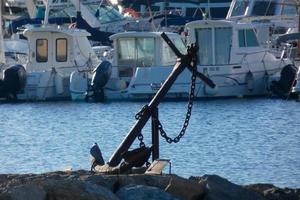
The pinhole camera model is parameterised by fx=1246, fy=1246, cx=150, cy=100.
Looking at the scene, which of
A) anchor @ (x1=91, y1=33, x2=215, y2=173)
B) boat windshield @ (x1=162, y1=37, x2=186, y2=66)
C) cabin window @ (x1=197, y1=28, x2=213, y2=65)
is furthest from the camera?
boat windshield @ (x1=162, y1=37, x2=186, y2=66)

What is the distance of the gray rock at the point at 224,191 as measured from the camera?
530 inches

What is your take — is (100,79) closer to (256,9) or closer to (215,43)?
(215,43)

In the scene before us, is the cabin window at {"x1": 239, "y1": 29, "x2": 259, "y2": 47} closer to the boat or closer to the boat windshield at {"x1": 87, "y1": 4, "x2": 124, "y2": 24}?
the boat

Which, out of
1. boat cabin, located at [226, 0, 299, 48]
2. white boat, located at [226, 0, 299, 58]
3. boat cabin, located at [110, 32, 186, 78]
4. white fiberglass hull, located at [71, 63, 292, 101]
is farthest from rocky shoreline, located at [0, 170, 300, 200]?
boat cabin, located at [226, 0, 299, 48]

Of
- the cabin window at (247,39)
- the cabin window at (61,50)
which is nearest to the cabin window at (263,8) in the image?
the cabin window at (61,50)

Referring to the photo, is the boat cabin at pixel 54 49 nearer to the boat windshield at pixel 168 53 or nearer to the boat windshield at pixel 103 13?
the boat windshield at pixel 168 53

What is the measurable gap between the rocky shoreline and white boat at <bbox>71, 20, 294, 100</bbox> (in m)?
20.6

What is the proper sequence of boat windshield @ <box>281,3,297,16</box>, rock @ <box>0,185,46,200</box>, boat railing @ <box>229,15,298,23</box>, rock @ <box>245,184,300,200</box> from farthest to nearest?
boat windshield @ <box>281,3,297,16</box> → boat railing @ <box>229,15,298,23</box> → rock @ <box>245,184,300,200</box> → rock @ <box>0,185,46,200</box>

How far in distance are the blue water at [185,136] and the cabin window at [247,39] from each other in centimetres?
195

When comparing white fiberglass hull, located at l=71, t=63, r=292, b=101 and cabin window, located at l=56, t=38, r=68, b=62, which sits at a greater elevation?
cabin window, located at l=56, t=38, r=68, b=62

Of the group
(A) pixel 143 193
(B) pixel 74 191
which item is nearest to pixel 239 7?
(A) pixel 143 193

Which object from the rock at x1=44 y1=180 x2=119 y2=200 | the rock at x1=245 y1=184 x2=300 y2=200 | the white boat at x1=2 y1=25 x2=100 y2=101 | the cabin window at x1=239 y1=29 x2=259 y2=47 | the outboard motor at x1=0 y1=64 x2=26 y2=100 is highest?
the rock at x1=44 y1=180 x2=119 y2=200

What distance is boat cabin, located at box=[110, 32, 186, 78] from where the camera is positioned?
37531 millimetres

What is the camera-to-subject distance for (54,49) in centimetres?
3938
